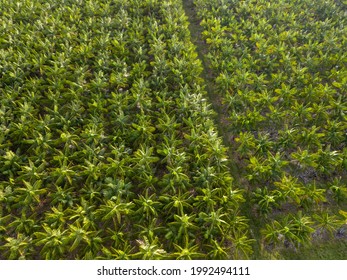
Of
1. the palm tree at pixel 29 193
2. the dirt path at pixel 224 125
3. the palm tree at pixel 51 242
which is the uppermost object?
the dirt path at pixel 224 125

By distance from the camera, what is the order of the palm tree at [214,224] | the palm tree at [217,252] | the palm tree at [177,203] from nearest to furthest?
the palm tree at [217,252] < the palm tree at [214,224] < the palm tree at [177,203]

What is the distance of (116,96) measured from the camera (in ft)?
31.3

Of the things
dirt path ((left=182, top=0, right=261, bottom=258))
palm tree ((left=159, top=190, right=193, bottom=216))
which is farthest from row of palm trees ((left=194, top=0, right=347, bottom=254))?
palm tree ((left=159, top=190, right=193, bottom=216))

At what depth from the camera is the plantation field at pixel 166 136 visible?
23.0 ft

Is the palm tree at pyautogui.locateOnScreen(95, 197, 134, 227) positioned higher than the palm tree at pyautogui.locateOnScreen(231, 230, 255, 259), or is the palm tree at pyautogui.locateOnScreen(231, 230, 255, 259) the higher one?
the palm tree at pyautogui.locateOnScreen(95, 197, 134, 227)

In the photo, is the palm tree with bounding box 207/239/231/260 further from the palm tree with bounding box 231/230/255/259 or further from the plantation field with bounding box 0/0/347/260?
the palm tree with bounding box 231/230/255/259

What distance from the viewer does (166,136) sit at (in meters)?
8.72

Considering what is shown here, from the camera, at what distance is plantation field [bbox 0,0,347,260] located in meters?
7.02

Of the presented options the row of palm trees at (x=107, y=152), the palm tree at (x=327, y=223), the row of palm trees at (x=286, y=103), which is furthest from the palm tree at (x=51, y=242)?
the palm tree at (x=327, y=223)

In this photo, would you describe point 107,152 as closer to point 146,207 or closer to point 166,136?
point 166,136

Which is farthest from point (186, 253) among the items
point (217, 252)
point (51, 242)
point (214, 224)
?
point (51, 242)

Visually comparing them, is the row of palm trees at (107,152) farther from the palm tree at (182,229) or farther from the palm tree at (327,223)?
the palm tree at (327,223)

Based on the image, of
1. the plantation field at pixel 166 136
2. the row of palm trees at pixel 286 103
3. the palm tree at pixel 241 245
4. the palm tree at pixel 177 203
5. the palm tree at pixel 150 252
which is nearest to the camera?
the palm tree at pixel 150 252

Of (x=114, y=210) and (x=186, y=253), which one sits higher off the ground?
(x=114, y=210)
